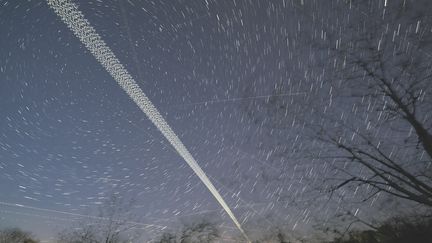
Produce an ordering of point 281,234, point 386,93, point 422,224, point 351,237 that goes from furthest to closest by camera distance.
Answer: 1. point 281,234
2. point 351,237
3. point 386,93
4. point 422,224

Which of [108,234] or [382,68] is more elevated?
[108,234]

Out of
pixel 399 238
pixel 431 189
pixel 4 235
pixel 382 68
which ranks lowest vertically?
pixel 399 238

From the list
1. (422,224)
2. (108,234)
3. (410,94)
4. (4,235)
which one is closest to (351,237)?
(422,224)

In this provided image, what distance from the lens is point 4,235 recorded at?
58.6 metres

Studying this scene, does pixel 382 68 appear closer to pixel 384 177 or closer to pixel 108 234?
pixel 384 177

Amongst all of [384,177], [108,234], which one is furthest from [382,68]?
[108,234]

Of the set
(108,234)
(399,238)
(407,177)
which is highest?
(108,234)

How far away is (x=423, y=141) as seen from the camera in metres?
9.52

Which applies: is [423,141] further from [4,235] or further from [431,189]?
[4,235]

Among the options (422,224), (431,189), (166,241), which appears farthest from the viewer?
(166,241)

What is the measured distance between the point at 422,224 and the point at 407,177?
60.8 inches

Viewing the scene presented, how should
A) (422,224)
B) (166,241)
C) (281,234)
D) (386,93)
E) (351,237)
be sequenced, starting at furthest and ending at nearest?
1. (281,234)
2. (166,241)
3. (351,237)
4. (386,93)
5. (422,224)

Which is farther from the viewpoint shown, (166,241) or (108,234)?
(166,241)

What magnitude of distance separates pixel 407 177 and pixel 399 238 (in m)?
1.91
